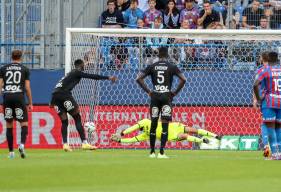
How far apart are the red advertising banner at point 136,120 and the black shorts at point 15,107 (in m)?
5.52

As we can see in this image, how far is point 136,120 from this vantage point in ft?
76.7

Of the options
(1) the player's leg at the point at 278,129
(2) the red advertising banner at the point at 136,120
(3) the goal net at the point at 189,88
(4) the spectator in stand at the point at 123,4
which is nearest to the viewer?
(1) the player's leg at the point at 278,129

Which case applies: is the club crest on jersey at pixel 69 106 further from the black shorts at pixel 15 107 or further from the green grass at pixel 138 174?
the green grass at pixel 138 174

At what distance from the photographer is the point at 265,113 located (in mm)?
16562

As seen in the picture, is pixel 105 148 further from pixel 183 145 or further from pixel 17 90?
pixel 17 90

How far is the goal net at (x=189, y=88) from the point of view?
23.1m

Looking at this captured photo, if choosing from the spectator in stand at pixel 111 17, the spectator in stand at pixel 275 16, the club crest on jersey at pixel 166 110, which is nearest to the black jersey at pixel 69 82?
the club crest on jersey at pixel 166 110

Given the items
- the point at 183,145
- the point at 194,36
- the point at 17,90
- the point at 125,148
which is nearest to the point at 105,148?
the point at 125,148

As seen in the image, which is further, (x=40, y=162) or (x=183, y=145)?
(x=183, y=145)

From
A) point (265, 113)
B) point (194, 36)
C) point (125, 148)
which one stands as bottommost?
point (125, 148)

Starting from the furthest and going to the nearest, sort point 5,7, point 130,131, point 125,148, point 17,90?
point 5,7
point 125,148
point 130,131
point 17,90

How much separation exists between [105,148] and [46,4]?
437 cm

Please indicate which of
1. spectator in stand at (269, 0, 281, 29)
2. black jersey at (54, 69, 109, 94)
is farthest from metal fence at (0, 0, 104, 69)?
spectator in stand at (269, 0, 281, 29)

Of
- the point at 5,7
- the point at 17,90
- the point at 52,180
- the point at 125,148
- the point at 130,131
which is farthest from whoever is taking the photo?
the point at 5,7
